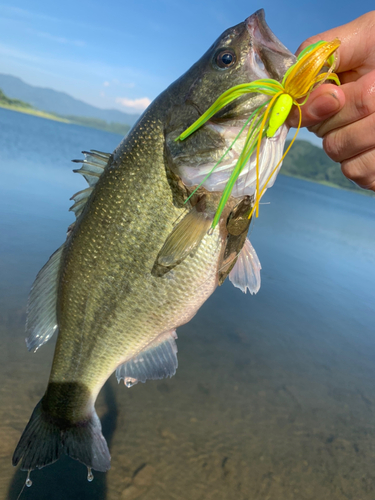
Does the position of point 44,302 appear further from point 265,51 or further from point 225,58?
point 265,51

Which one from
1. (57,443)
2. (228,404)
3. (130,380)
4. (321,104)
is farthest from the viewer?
(228,404)

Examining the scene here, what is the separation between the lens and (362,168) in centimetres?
→ 200

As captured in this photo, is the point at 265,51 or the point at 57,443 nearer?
the point at 265,51

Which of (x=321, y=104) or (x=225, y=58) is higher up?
(x=225, y=58)

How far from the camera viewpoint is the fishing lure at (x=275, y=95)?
55.4 inches

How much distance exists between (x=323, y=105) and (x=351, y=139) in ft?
1.20

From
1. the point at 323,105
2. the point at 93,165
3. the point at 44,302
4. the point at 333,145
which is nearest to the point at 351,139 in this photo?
the point at 333,145

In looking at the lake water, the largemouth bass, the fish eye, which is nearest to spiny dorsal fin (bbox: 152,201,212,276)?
the largemouth bass

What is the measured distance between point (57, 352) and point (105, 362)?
0.33 meters

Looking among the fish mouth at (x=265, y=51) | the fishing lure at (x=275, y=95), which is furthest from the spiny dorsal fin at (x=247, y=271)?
the fish mouth at (x=265, y=51)

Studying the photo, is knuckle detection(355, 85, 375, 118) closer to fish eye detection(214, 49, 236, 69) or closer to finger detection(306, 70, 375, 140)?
finger detection(306, 70, 375, 140)

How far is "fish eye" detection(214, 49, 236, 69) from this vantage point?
163 centimetres

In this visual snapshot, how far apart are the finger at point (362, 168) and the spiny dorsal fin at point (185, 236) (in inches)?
40.6

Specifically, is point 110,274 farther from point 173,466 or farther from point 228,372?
point 228,372
